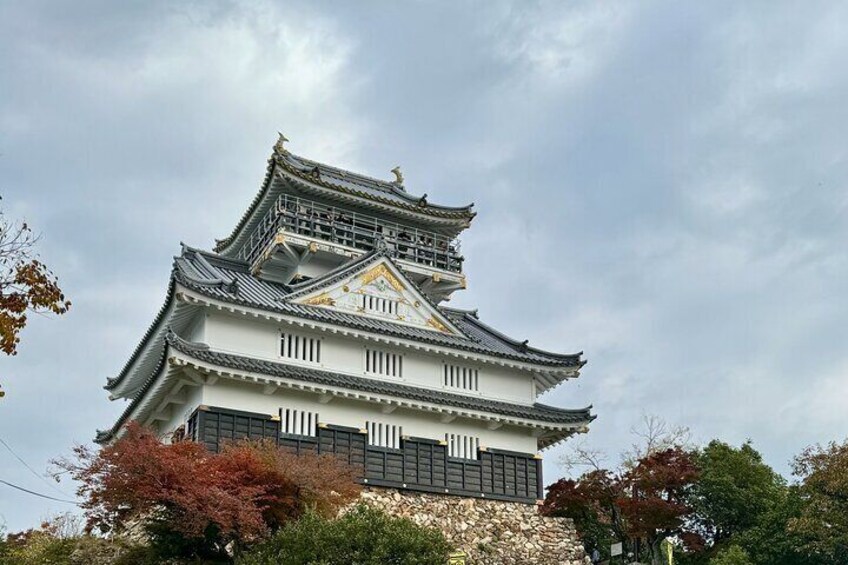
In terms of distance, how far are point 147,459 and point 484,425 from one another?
46.7 feet

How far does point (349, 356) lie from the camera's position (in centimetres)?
3525

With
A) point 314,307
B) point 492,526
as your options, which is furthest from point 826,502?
point 314,307

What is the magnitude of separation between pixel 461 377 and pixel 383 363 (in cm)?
319

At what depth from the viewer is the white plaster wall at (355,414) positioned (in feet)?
105

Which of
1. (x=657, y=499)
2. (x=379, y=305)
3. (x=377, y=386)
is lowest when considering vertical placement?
(x=657, y=499)

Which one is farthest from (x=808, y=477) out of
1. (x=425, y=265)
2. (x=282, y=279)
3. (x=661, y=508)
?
(x=282, y=279)

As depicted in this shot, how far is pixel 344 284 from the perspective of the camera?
3659 cm

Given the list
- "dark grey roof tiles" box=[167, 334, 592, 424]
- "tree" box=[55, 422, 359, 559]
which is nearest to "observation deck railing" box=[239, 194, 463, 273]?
"dark grey roof tiles" box=[167, 334, 592, 424]

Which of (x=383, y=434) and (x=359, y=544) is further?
(x=383, y=434)

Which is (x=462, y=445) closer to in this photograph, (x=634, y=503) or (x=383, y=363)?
(x=383, y=363)

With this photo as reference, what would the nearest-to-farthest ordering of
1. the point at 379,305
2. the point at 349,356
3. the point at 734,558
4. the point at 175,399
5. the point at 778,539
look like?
the point at 175,399
the point at 734,558
the point at 349,356
the point at 379,305
the point at 778,539

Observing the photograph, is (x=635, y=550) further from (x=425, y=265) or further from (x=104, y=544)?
(x=104, y=544)

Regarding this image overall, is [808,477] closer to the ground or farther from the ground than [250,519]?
farther from the ground

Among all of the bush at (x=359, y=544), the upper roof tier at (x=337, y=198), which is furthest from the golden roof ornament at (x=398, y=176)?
the bush at (x=359, y=544)
